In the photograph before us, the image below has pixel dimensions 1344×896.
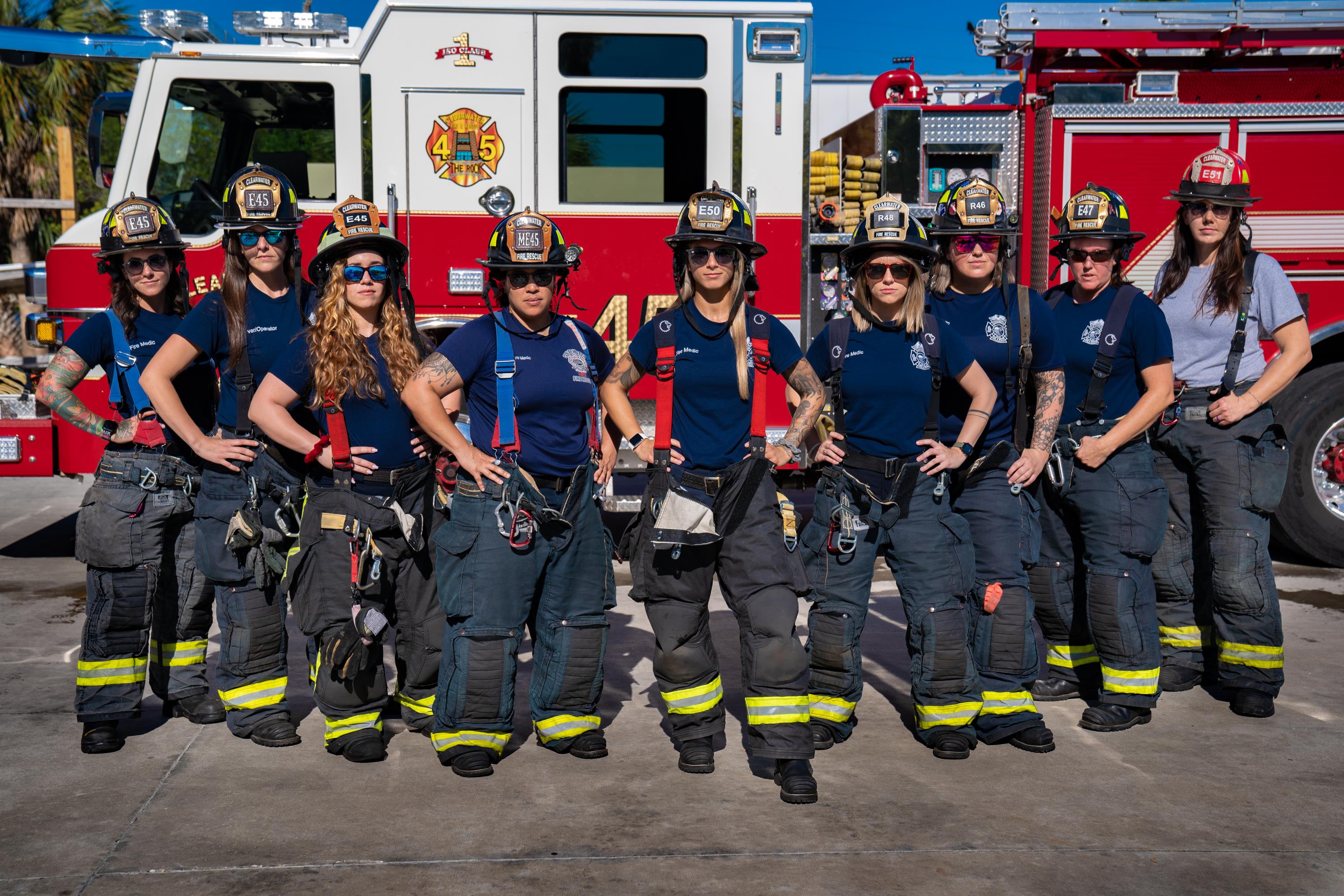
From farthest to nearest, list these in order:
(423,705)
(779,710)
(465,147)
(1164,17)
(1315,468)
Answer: (1315,468) < (1164,17) < (465,147) < (423,705) < (779,710)

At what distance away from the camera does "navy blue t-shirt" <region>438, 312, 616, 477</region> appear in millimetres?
4250

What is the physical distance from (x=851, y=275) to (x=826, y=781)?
187cm

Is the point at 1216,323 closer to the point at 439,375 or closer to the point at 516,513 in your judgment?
the point at 516,513

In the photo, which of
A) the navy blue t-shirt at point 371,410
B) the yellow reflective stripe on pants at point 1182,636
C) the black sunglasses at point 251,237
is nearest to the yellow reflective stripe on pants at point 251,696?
the navy blue t-shirt at point 371,410

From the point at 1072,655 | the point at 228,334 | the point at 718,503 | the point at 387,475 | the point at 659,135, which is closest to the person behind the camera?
the point at 718,503

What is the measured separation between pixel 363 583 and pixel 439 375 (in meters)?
0.81

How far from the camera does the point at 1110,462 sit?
4.81 m

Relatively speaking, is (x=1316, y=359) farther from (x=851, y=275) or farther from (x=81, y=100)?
(x=81, y=100)

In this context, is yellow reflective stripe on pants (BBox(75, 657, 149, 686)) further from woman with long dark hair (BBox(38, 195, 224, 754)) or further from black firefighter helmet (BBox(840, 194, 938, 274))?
black firefighter helmet (BBox(840, 194, 938, 274))

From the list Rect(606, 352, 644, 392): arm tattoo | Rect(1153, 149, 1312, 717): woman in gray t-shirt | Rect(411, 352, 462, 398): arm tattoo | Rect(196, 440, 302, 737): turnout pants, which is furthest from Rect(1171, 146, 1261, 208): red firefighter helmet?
Rect(196, 440, 302, 737): turnout pants

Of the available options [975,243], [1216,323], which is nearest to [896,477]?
[975,243]

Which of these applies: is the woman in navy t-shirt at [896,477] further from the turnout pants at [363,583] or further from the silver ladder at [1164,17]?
the silver ladder at [1164,17]

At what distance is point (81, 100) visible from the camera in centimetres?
1770

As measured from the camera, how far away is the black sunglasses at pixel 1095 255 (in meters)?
4.84
